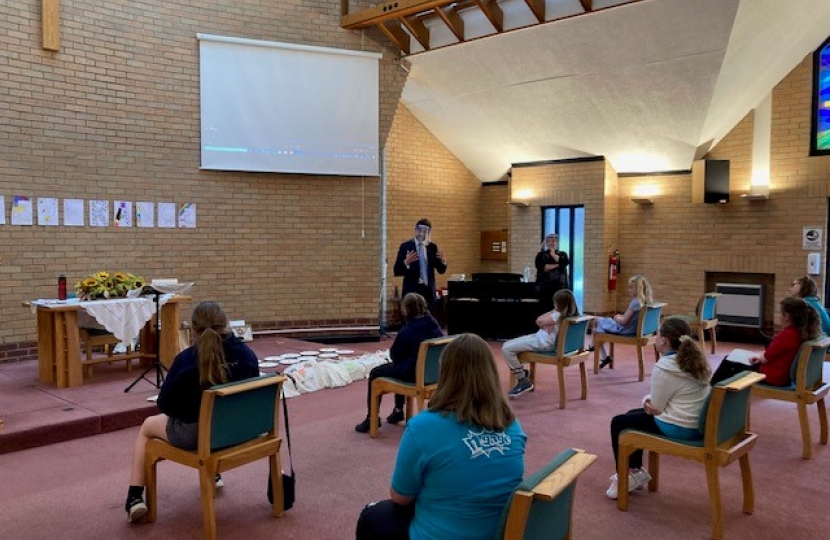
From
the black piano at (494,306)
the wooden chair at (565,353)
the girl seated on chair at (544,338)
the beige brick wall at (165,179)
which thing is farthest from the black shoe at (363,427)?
the black piano at (494,306)

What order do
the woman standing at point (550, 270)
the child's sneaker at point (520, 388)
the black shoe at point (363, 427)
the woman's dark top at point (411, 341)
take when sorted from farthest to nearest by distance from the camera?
the woman standing at point (550, 270), the child's sneaker at point (520, 388), the black shoe at point (363, 427), the woman's dark top at point (411, 341)

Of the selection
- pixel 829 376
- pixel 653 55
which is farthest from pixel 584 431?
pixel 653 55

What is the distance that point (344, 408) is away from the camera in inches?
232

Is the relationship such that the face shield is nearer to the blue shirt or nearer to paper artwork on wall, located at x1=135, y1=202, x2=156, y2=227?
paper artwork on wall, located at x1=135, y1=202, x2=156, y2=227

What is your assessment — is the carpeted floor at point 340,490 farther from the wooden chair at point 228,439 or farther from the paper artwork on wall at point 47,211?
the paper artwork on wall at point 47,211

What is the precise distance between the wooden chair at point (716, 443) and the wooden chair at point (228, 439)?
6.39 feet

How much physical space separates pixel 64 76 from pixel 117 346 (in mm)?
3154

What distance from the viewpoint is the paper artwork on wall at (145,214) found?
8141 millimetres

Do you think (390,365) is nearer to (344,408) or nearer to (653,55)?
(344,408)

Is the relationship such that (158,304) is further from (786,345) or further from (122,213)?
(786,345)

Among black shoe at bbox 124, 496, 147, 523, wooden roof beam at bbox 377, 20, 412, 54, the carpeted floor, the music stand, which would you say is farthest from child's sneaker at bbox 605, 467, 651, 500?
wooden roof beam at bbox 377, 20, 412, 54

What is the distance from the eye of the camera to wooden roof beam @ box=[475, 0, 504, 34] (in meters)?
8.17

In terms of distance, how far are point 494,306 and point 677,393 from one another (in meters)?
5.89

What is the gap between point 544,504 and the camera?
2.13 metres
